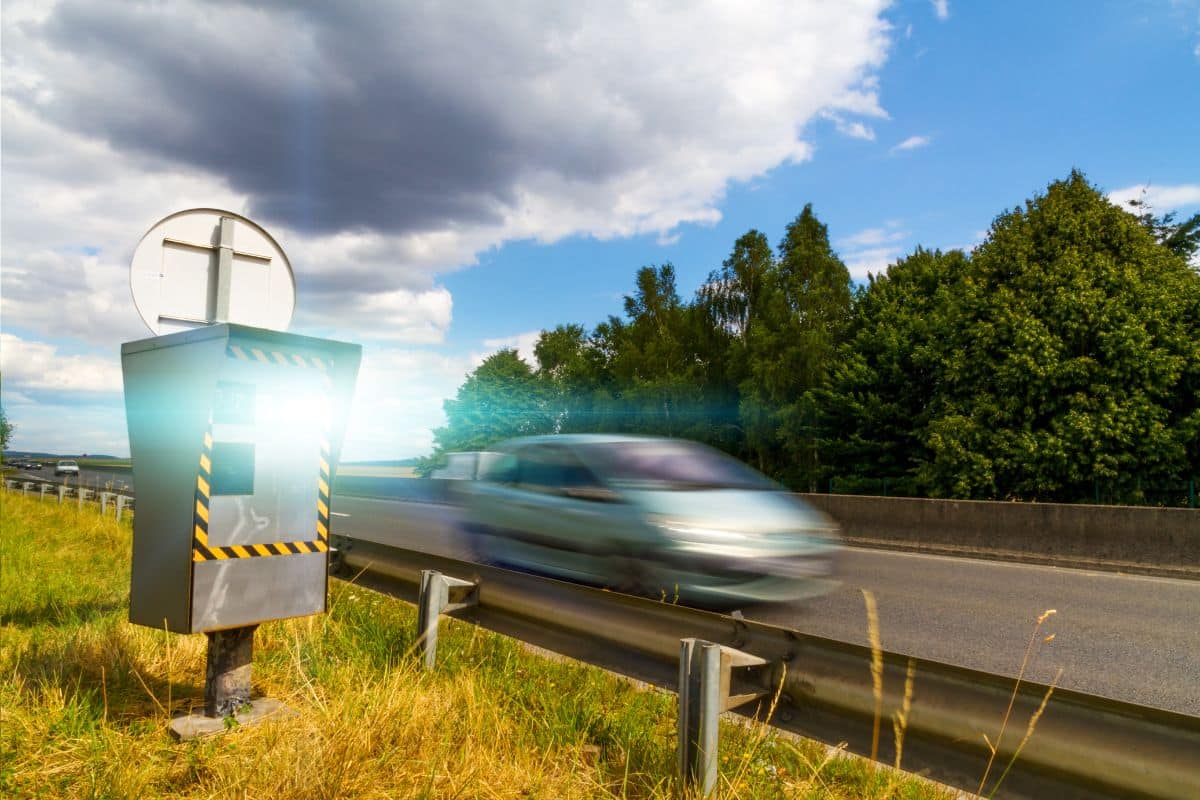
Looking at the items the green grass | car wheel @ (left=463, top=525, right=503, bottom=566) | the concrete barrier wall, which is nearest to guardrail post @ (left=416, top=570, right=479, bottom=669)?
the green grass

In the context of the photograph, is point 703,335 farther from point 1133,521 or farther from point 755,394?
point 1133,521

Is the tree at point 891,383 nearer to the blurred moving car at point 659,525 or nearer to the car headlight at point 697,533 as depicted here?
the blurred moving car at point 659,525

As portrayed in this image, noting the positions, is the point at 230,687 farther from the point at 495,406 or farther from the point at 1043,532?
the point at 495,406

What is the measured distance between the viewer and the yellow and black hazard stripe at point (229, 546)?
3.82 metres

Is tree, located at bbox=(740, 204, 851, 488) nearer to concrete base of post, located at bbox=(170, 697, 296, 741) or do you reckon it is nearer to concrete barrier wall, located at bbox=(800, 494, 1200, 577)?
concrete barrier wall, located at bbox=(800, 494, 1200, 577)

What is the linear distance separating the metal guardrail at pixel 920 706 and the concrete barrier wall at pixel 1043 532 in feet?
34.6

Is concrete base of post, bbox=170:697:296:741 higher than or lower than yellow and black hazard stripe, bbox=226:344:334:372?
lower

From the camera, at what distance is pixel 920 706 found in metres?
2.57

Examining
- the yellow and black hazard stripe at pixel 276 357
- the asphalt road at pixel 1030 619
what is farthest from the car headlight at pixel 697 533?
the yellow and black hazard stripe at pixel 276 357

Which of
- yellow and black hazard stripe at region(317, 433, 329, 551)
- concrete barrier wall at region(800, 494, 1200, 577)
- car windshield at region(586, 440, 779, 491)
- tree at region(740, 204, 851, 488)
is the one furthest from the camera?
tree at region(740, 204, 851, 488)

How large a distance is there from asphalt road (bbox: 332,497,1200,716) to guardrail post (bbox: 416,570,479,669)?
2998 millimetres

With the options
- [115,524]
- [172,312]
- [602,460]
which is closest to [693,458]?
[602,460]

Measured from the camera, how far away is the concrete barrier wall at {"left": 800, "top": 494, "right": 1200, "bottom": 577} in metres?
11.2

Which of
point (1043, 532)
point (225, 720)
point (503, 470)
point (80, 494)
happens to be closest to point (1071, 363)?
point (1043, 532)
